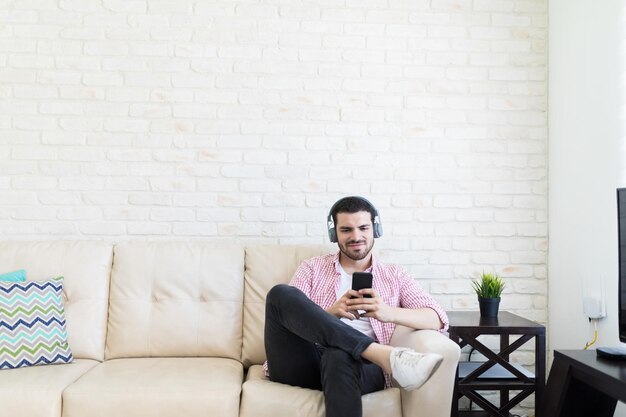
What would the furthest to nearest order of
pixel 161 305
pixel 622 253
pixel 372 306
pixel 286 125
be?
pixel 286 125 → pixel 161 305 → pixel 372 306 → pixel 622 253

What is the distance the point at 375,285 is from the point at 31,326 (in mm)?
1441

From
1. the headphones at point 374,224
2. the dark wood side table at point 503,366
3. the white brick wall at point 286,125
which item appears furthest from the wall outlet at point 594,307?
the headphones at point 374,224

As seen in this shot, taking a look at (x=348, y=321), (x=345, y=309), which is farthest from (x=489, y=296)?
(x=345, y=309)

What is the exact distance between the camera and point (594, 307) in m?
2.59

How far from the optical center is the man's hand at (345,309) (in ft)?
7.40

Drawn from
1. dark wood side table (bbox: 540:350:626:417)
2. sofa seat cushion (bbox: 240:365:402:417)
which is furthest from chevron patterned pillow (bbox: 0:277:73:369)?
dark wood side table (bbox: 540:350:626:417)

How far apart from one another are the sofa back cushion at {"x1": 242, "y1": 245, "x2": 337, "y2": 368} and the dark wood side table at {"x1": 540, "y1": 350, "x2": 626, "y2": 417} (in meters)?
1.08

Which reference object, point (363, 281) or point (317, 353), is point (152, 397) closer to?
point (317, 353)

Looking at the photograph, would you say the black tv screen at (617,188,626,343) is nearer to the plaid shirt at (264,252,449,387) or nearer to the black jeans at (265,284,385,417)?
the plaid shirt at (264,252,449,387)

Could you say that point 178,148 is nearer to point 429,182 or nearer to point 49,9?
point 49,9

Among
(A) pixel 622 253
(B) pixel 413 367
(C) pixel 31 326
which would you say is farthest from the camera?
(C) pixel 31 326

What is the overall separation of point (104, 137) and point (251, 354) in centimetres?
134

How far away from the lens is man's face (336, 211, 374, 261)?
8.09ft

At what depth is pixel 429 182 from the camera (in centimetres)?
304
